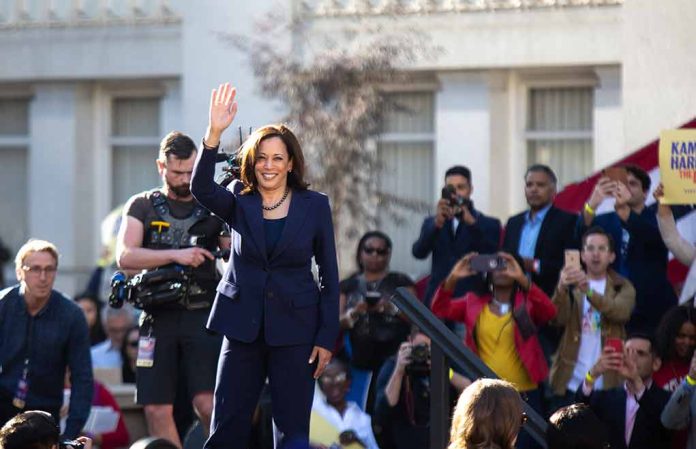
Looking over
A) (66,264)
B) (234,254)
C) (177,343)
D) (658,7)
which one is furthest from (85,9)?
(234,254)

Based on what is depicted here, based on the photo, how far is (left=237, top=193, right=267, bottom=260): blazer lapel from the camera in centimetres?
763

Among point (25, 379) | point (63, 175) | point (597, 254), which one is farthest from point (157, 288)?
point (63, 175)

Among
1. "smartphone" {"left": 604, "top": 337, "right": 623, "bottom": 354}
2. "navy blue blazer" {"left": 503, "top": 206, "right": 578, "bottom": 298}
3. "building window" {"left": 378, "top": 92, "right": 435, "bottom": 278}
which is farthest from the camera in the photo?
"building window" {"left": 378, "top": 92, "right": 435, "bottom": 278}

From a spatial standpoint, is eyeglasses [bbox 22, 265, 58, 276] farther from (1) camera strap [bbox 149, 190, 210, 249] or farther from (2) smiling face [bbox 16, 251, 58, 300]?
(1) camera strap [bbox 149, 190, 210, 249]

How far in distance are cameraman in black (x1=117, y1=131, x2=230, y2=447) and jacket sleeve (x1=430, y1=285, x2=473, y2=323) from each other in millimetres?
1813

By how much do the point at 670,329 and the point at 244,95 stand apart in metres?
10.4

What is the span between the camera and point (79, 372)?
32.1ft

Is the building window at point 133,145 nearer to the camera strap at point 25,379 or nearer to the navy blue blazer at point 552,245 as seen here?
the navy blue blazer at point 552,245

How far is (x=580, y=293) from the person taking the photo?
10.3 m

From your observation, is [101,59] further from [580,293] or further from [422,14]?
[580,293]

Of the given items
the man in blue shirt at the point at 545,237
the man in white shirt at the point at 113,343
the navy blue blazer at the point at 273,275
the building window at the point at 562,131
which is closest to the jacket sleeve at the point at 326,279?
the navy blue blazer at the point at 273,275

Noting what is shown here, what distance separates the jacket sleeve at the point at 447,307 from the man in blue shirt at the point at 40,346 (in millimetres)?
2236

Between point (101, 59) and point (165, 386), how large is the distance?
38.9 ft

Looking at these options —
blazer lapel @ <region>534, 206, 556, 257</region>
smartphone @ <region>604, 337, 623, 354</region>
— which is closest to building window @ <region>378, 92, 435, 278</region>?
blazer lapel @ <region>534, 206, 556, 257</region>
